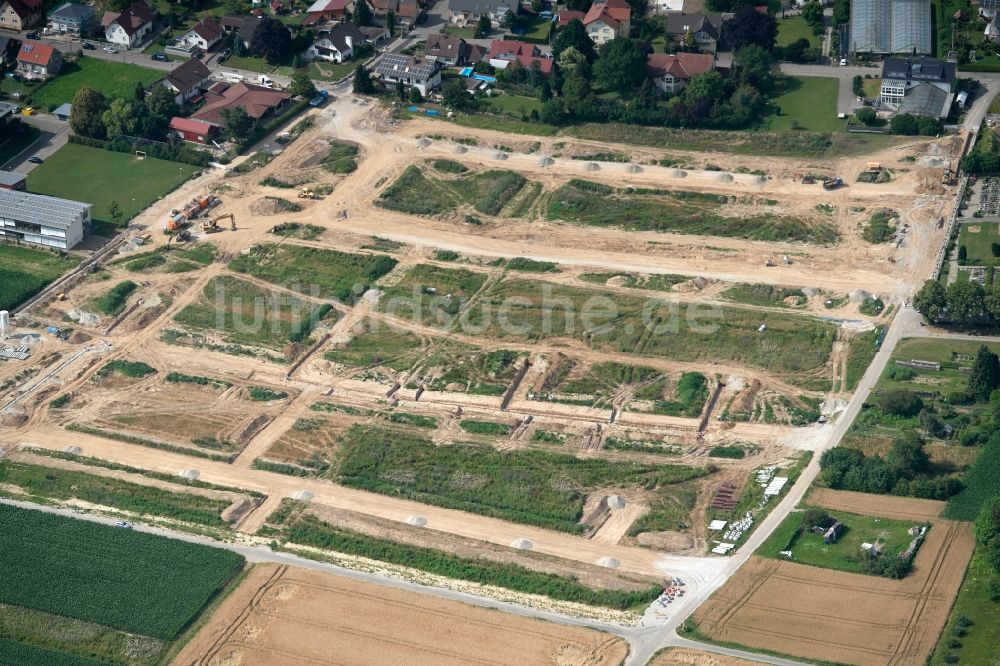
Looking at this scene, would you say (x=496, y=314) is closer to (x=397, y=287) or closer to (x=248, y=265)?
(x=397, y=287)

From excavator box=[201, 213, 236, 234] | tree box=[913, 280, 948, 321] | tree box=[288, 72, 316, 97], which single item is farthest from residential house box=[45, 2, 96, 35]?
tree box=[913, 280, 948, 321]

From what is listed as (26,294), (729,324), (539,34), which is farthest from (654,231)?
(26,294)

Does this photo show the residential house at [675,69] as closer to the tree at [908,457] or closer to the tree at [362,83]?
the tree at [362,83]

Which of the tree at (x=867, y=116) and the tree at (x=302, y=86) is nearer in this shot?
the tree at (x=867, y=116)

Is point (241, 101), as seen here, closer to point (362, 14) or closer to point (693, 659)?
point (362, 14)

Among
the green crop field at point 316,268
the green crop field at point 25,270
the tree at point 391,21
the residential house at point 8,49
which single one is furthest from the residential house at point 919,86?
the residential house at point 8,49

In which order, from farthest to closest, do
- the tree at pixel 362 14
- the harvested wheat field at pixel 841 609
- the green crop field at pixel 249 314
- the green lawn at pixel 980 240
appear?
the tree at pixel 362 14
the green lawn at pixel 980 240
the green crop field at pixel 249 314
the harvested wheat field at pixel 841 609

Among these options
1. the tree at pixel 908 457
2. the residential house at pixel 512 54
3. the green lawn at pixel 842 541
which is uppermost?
the residential house at pixel 512 54

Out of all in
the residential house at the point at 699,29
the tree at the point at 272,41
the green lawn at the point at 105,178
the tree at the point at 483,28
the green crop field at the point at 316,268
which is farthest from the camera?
the tree at the point at 483,28
